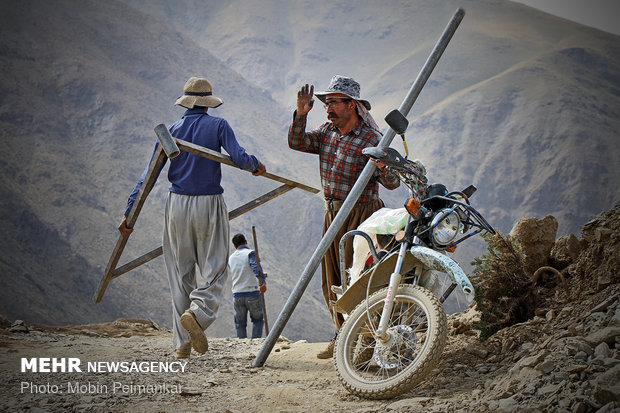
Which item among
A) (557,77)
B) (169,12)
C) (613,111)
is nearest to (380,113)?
(557,77)

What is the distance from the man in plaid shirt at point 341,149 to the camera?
4650 mm

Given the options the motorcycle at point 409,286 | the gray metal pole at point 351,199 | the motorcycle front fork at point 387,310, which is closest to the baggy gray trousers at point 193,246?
the gray metal pole at point 351,199

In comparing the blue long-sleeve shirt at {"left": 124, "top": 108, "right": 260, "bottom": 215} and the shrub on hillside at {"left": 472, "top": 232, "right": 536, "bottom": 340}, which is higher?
the blue long-sleeve shirt at {"left": 124, "top": 108, "right": 260, "bottom": 215}

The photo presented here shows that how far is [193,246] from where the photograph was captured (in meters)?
4.73

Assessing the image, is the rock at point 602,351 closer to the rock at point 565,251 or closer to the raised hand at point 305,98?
the rock at point 565,251

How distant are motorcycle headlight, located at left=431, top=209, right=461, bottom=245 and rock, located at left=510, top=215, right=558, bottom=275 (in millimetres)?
1369

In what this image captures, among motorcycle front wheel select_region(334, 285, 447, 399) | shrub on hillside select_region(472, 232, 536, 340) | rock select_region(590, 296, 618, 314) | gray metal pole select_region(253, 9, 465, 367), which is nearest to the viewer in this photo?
motorcycle front wheel select_region(334, 285, 447, 399)

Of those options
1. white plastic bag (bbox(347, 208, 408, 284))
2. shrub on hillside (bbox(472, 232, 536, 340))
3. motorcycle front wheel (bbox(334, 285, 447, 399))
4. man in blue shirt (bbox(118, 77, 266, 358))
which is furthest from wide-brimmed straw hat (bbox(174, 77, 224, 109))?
shrub on hillside (bbox(472, 232, 536, 340))

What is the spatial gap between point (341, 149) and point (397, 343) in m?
1.92

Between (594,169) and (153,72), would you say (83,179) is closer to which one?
(153,72)

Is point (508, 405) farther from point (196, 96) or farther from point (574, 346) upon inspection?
point (196, 96)

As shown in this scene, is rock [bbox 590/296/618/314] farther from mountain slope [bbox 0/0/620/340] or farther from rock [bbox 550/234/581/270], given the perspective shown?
mountain slope [bbox 0/0/620/340]

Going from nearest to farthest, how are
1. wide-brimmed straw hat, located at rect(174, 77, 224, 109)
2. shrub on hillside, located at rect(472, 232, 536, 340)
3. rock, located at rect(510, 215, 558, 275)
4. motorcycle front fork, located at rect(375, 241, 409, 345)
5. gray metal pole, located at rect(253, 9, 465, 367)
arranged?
motorcycle front fork, located at rect(375, 241, 409, 345) → shrub on hillside, located at rect(472, 232, 536, 340) → gray metal pole, located at rect(253, 9, 465, 367) → rock, located at rect(510, 215, 558, 275) → wide-brimmed straw hat, located at rect(174, 77, 224, 109)

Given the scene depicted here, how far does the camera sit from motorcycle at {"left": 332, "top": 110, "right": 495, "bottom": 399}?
3082 mm
